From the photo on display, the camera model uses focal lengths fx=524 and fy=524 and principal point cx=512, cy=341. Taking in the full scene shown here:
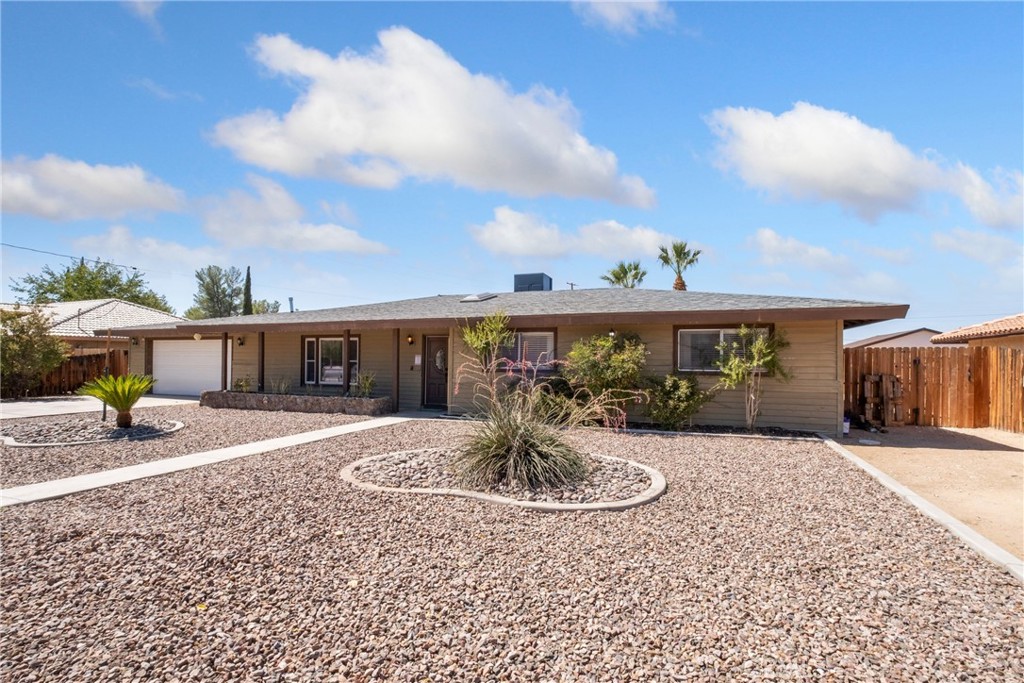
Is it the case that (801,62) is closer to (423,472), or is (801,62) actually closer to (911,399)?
Result: (911,399)

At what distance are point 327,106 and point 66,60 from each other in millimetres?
6283

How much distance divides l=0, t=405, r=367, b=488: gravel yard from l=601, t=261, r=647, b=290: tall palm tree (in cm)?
1550

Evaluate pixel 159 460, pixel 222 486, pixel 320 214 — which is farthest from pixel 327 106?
pixel 320 214

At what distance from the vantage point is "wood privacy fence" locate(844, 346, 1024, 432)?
1172 cm

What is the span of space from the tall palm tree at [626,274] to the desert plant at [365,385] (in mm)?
13618

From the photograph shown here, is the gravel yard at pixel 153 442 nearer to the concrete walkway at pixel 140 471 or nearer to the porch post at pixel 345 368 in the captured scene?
the concrete walkway at pixel 140 471

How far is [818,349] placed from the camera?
10.6 m

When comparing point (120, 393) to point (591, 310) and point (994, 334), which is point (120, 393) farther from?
point (994, 334)

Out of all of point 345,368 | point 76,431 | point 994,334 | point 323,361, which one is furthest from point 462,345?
point 994,334

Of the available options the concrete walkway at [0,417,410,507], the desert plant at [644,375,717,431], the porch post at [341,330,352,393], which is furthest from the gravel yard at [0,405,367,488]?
the desert plant at [644,375,717,431]

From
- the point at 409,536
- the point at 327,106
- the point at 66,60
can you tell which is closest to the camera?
the point at 409,536

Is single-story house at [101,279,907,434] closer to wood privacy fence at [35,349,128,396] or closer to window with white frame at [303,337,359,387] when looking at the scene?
window with white frame at [303,337,359,387]

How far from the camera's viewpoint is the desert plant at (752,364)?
1028cm

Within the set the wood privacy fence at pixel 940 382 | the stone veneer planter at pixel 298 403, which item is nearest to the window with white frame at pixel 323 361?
the stone veneer planter at pixel 298 403
